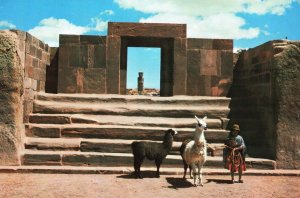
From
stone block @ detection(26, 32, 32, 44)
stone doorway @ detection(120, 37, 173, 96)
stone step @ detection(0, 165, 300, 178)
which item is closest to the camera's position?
stone step @ detection(0, 165, 300, 178)

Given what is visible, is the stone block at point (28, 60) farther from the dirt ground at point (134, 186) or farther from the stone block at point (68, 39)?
the dirt ground at point (134, 186)

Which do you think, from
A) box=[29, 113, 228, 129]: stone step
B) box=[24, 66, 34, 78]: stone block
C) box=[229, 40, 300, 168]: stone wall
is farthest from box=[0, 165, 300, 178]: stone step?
box=[24, 66, 34, 78]: stone block

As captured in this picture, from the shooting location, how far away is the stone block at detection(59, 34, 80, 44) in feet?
38.5

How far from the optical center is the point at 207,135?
31.2ft

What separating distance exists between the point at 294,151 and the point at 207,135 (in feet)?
6.57

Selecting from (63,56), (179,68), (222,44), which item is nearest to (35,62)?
(63,56)

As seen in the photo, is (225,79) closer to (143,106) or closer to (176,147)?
(143,106)

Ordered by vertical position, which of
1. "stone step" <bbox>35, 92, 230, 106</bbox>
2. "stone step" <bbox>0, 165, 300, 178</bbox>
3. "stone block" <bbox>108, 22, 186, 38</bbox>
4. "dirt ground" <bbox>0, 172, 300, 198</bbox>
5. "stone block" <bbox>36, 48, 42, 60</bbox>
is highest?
"stone block" <bbox>108, 22, 186, 38</bbox>

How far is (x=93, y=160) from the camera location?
842 centimetres

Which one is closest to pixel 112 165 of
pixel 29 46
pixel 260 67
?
pixel 29 46

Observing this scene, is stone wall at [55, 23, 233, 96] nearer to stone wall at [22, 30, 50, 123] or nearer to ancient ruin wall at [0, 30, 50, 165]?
stone wall at [22, 30, 50, 123]

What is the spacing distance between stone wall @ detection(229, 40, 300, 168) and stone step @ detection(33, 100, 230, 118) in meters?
0.65

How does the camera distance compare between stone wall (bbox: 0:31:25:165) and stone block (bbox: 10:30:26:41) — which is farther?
stone block (bbox: 10:30:26:41)

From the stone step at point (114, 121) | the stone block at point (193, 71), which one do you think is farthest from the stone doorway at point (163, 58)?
the stone step at point (114, 121)
